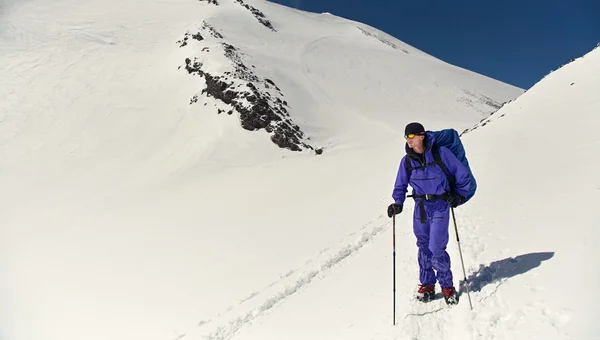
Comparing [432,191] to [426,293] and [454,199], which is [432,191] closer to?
[454,199]

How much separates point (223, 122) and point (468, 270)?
68.1ft

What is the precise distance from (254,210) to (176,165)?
876 cm

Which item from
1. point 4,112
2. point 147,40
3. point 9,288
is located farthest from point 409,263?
point 147,40

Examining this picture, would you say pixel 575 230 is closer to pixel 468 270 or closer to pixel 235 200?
pixel 468 270

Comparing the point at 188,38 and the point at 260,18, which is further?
the point at 260,18

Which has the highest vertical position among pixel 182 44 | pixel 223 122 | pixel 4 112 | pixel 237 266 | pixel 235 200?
pixel 182 44

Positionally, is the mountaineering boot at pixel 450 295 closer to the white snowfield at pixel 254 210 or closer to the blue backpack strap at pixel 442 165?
the white snowfield at pixel 254 210

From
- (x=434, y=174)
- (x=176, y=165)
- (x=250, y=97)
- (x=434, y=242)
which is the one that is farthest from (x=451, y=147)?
(x=250, y=97)

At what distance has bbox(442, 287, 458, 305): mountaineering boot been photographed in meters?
4.91

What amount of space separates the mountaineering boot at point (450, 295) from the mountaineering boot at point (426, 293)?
0.88 ft

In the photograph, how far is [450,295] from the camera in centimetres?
494

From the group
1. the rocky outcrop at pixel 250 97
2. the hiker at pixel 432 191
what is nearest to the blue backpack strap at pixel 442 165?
the hiker at pixel 432 191

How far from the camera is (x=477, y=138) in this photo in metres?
16.8

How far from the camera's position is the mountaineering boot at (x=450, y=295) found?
491 cm
